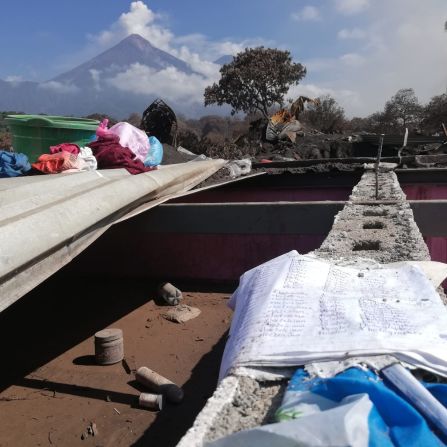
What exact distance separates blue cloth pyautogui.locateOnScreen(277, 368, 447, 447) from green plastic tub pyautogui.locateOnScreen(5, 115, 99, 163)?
5455mm

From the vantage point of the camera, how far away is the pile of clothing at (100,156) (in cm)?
493

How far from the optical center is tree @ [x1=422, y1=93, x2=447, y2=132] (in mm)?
22953

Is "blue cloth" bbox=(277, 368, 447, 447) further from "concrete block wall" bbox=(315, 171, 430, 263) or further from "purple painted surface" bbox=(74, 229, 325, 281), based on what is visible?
"purple painted surface" bbox=(74, 229, 325, 281)

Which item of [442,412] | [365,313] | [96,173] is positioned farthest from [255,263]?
[442,412]

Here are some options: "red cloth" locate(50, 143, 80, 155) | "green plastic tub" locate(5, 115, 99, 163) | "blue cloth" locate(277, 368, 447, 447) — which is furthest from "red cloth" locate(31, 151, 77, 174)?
"blue cloth" locate(277, 368, 447, 447)

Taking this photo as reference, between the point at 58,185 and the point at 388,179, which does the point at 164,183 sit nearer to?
the point at 58,185

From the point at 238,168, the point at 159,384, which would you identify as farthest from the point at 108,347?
the point at 238,168

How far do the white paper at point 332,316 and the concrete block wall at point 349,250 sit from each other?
142 millimetres

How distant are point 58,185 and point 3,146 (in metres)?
11.5

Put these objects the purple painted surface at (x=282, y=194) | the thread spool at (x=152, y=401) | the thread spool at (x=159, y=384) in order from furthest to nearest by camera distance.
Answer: the purple painted surface at (x=282, y=194) → the thread spool at (x=159, y=384) → the thread spool at (x=152, y=401)

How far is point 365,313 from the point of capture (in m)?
1.80

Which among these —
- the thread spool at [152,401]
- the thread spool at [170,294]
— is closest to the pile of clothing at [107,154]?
the thread spool at [170,294]

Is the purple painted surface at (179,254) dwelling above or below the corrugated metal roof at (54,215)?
below

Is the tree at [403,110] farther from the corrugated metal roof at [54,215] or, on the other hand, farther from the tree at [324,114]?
the corrugated metal roof at [54,215]
